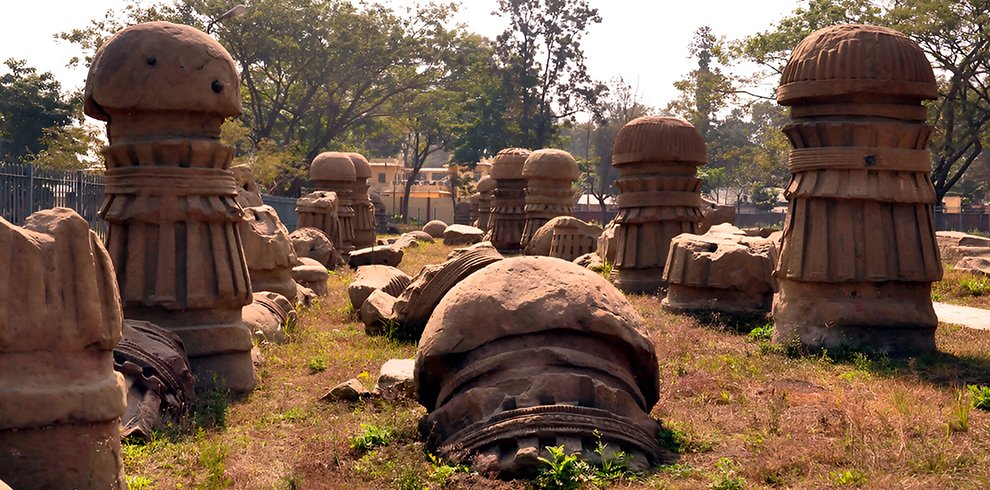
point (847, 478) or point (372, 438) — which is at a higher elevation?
point (847, 478)

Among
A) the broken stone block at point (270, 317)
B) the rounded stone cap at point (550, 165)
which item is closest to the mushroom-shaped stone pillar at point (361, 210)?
the rounded stone cap at point (550, 165)

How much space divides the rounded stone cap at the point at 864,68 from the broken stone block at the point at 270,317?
506 cm

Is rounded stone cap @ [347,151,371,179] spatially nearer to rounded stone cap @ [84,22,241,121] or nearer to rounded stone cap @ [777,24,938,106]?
rounded stone cap @ [777,24,938,106]

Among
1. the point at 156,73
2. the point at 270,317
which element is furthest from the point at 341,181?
the point at 156,73

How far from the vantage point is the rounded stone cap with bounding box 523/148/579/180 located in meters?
18.3

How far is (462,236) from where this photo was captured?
23438 millimetres

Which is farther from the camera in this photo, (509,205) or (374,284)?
(509,205)

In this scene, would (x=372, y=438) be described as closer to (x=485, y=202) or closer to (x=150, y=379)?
(x=150, y=379)

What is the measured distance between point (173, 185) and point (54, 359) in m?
3.05

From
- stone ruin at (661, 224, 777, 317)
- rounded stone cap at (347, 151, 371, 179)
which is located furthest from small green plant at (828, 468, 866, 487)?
rounded stone cap at (347, 151, 371, 179)

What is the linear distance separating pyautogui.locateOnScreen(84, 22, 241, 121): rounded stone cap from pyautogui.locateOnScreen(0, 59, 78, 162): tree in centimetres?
2208

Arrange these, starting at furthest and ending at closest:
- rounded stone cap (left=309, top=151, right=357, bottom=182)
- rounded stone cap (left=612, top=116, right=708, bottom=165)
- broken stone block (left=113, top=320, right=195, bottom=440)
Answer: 1. rounded stone cap (left=309, top=151, right=357, bottom=182)
2. rounded stone cap (left=612, top=116, right=708, bottom=165)
3. broken stone block (left=113, top=320, right=195, bottom=440)

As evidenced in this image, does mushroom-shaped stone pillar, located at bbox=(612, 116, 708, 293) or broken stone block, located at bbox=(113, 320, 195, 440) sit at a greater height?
mushroom-shaped stone pillar, located at bbox=(612, 116, 708, 293)

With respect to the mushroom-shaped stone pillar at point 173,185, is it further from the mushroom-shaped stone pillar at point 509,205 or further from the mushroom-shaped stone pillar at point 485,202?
the mushroom-shaped stone pillar at point 485,202
